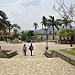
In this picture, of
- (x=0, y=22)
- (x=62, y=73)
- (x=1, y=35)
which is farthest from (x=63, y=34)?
(x=1, y=35)

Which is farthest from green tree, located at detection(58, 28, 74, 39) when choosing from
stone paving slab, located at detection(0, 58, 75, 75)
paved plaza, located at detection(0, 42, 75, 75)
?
stone paving slab, located at detection(0, 58, 75, 75)

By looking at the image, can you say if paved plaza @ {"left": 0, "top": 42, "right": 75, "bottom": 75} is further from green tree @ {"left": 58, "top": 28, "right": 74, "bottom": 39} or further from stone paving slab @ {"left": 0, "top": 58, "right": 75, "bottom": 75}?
green tree @ {"left": 58, "top": 28, "right": 74, "bottom": 39}

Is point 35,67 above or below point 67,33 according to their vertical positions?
below

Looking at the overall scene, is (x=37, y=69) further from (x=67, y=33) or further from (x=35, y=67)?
(x=67, y=33)

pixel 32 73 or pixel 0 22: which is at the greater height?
pixel 0 22

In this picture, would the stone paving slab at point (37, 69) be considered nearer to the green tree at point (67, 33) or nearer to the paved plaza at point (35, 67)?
the paved plaza at point (35, 67)

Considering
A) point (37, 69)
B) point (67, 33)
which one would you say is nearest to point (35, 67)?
point (37, 69)

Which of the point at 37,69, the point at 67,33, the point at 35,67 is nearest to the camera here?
the point at 37,69

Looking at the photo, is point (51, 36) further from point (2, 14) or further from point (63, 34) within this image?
point (2, 14)

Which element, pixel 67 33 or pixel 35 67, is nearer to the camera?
pixel 35 67

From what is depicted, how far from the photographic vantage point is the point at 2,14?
75.4 ft

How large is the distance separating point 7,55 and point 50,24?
49374 mm

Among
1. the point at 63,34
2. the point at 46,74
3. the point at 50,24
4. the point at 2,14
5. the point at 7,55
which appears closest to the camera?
the point at 46,74

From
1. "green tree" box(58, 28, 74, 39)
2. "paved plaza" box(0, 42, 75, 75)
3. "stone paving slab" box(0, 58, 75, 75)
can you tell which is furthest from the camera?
"green tree" box(58, 28, 74, 39)
